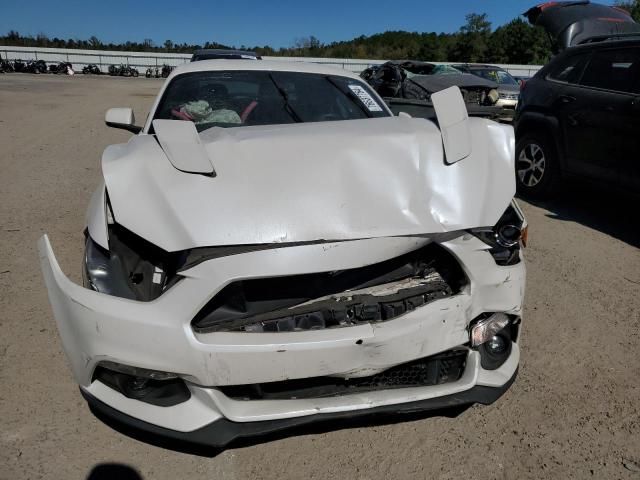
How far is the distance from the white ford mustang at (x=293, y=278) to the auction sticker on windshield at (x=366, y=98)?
1.20 metres

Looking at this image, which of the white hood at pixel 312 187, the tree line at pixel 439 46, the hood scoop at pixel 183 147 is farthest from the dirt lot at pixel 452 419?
the tree line at pixel 439 46

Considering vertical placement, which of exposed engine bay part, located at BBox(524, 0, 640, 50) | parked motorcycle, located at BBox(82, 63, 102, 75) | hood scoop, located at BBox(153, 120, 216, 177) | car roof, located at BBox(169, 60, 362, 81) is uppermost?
exposed engine bay part, located at BBox(524, 0, 640, 50)

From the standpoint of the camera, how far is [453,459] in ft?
6.58

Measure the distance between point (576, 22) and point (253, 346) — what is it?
6956 millimetres

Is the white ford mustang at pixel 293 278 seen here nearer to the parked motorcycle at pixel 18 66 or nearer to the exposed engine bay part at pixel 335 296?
the exposed engine bay part at pixel 335 296

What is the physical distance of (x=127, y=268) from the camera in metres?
1.91

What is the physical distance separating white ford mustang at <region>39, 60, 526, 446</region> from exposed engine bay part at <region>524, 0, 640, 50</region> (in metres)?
5.45

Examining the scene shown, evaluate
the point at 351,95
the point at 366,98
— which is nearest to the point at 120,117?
the point at 351,95

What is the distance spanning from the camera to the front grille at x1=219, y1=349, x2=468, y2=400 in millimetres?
1812

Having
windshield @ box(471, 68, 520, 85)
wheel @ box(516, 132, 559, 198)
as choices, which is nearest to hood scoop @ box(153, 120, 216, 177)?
wheel @ box(516, 132, 559, 198)

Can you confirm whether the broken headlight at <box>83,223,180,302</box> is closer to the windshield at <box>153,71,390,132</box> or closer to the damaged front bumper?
the damaged front bumper

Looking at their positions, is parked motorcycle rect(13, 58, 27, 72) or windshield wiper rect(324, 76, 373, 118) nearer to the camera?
windshield wiper rect(324, 76, 373, 118)

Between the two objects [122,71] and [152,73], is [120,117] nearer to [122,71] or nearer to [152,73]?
[152,73]

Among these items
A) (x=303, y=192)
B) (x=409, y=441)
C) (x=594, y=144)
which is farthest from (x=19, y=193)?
(x=594, y=144)
